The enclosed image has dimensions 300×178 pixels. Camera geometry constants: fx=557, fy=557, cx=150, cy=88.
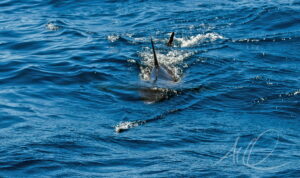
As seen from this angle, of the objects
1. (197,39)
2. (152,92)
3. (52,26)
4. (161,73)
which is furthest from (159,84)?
(52,26)

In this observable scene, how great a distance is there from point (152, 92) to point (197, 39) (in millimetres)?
4219

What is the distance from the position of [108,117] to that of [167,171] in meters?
2.67

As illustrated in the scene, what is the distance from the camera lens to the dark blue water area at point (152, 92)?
737 centimetres

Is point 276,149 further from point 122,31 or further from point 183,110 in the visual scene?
point 122,31

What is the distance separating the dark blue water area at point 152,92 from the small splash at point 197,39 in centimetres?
3

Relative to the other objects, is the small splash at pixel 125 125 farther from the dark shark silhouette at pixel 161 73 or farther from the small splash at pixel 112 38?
the small splash at pixel 112 38

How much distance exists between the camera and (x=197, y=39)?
14.4 m

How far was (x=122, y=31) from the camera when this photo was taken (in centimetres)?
1581

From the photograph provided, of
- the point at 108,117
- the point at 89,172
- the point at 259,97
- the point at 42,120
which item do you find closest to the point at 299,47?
the point at 259,97

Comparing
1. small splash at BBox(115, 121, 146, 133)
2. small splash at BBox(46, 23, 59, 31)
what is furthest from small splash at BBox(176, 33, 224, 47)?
small splash at BBox(115, 121, 146, 133)

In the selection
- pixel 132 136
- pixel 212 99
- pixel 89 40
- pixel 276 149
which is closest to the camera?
pixel 276 149

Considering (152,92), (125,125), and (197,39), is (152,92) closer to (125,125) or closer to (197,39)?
(125,125)
